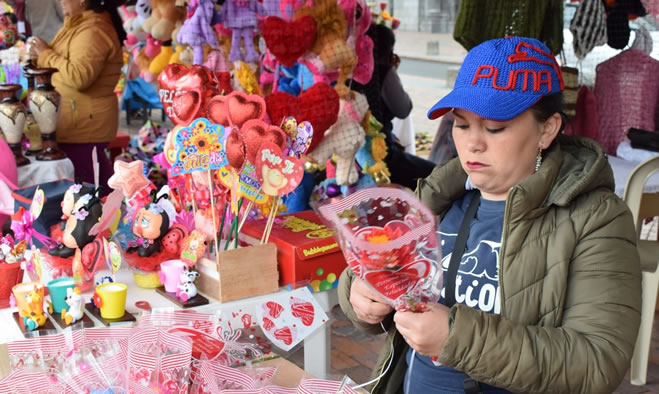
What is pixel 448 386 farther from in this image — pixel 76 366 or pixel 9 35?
pixel 9 35

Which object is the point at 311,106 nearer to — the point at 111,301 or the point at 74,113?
the point at 111,301

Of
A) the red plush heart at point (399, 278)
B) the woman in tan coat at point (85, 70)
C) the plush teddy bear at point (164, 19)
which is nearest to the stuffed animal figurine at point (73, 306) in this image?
the red plush heart at point (399, 278)

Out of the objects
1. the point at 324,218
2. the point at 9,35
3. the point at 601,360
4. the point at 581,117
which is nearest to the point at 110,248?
the point at 324,218

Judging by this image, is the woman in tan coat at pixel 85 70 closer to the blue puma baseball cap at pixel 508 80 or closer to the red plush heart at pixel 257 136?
the red plush heart at pixel 257 136

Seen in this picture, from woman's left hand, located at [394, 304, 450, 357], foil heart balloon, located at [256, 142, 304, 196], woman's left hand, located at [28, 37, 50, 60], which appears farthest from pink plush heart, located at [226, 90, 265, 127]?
woman's left hand, located at [28, 37, 50, 60]

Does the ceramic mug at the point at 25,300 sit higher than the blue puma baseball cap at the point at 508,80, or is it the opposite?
the blue puma baseball cap at the point at 508,80

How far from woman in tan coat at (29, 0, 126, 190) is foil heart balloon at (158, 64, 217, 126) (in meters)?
1.56

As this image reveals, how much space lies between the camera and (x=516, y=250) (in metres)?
1.32

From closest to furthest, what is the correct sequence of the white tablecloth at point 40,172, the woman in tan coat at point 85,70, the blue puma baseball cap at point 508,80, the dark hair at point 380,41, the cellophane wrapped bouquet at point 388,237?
the cellophane wrapped bouquet at point 388,237, the blue puma baseball cap at point 508,80, the white tablecloth at point 40,172, the woman in tan coat at point 85,70, the dark hair at point 380,41

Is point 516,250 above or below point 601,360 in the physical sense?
above

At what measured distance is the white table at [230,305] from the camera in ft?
6.12

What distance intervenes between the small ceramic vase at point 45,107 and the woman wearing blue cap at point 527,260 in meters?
2.20

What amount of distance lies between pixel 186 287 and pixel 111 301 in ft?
0.70

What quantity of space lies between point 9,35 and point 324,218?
337cm
